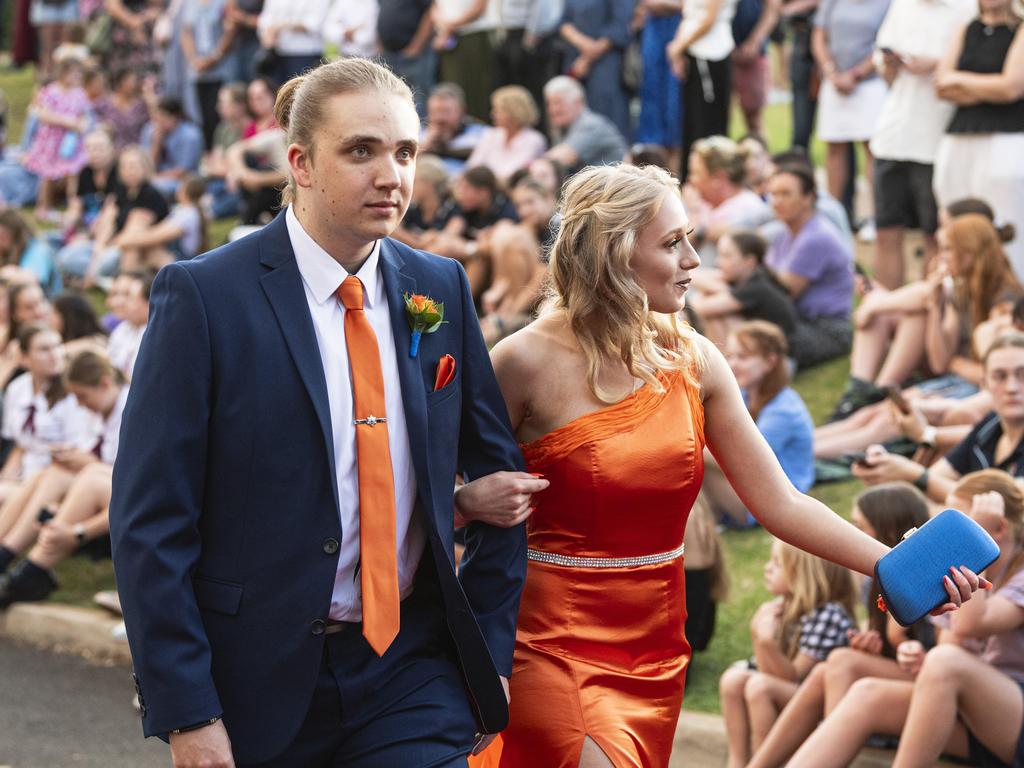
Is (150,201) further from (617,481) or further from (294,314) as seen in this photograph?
(294,314)

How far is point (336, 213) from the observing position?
10.6 ft

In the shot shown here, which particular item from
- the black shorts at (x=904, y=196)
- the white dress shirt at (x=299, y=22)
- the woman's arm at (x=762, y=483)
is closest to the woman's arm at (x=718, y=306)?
the black shorts at (x=904, y=196)

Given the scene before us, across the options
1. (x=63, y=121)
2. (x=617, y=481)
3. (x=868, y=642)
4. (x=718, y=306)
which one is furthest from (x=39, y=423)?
(x=63, y=121)

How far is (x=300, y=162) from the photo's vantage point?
3.27 meters

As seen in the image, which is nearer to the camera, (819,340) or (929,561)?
(929,561)

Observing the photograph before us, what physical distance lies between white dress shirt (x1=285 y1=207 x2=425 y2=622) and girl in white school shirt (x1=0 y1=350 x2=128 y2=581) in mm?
5674

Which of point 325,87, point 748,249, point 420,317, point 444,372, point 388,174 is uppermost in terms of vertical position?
point 325,87

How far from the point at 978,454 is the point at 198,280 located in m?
4.29

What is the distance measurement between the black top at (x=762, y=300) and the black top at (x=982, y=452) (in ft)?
8.32

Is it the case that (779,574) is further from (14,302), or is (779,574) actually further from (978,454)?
(14,302)

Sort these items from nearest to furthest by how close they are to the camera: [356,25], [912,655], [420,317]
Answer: [420,317]
[912,655]
[356,25]

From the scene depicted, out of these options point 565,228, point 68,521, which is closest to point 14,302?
point 68,521

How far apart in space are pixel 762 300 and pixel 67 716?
15.1ft

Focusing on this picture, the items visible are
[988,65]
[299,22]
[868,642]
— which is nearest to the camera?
[868,642]
